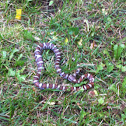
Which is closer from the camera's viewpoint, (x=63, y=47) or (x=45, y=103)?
(x=45, y=103)

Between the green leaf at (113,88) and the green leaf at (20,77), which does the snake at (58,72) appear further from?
the green leaf at (113,88)

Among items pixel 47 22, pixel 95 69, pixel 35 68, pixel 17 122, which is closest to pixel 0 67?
pixel 35 68

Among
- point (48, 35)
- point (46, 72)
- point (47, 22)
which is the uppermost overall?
point (47, 22)

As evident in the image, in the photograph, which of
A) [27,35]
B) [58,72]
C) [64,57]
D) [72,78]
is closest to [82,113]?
[72,78]

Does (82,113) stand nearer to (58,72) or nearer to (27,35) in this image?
(58,72)

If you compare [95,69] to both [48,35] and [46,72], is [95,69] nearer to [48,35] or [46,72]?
[46,72]

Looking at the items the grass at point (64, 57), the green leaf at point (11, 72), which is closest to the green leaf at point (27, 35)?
the grass at point (64, 57)

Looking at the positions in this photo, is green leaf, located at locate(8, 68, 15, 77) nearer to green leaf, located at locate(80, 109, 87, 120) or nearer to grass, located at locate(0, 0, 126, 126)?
grass, located at locate(0, 0, 126, 126)

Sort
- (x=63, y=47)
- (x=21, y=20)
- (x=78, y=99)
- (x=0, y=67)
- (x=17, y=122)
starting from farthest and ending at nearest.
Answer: (x=21, y=20), (x=63, y=47), (x=0, y=67), (x=78, y=99), (x=17, y=122)

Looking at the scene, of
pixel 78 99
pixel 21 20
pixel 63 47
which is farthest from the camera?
pixel 21 20
